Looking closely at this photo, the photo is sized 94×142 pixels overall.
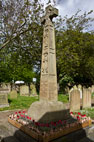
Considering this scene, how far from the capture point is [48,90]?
4.55m

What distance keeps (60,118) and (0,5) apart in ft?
27.4

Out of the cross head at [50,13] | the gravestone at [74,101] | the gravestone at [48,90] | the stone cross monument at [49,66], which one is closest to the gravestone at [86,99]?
the gravestone at [74,101]

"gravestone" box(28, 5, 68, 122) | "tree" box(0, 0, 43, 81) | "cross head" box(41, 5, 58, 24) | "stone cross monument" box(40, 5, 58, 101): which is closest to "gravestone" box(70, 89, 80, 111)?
"gravestone" box(28, 5, 68, 122)

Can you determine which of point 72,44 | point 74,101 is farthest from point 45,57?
point 72,44

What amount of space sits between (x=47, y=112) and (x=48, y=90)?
79 cm

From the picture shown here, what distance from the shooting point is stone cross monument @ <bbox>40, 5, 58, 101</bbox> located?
15.1 feet

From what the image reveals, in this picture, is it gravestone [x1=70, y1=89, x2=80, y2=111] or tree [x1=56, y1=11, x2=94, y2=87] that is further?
tree [x1=56, y1=11, x2=94, y2=87]

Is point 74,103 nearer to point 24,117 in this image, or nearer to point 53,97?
point 53,97

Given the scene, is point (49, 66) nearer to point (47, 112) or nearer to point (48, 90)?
point (48, 90)

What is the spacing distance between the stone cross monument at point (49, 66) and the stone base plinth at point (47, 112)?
0.30 m

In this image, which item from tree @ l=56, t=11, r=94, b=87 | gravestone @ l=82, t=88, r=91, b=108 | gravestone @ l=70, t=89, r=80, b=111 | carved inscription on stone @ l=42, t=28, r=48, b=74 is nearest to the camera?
carved inscription on stone @ l=42, t=28, r=48, b=74

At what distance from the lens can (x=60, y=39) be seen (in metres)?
14.0

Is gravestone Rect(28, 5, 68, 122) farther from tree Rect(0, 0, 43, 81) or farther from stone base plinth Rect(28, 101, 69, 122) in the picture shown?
tree Rect(0, 0, 43, 81)

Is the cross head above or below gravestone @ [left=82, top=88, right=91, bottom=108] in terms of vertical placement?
above
